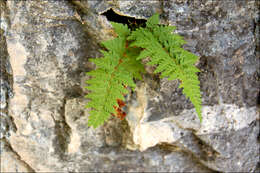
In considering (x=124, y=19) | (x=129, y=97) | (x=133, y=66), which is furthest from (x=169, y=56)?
(x=129, y=97)

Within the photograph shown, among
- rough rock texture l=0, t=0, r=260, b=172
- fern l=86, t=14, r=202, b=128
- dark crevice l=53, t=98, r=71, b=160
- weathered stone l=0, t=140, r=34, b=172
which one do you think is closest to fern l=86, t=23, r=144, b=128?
fern l=86, t=14, r=202, b=128

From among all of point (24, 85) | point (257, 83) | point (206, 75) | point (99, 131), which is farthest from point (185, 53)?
point (24, 85)

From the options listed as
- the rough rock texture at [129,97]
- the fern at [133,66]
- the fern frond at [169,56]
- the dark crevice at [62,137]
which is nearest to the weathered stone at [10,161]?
the rough rock texture at [129,97]

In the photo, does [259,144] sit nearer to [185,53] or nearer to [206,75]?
[206,75]

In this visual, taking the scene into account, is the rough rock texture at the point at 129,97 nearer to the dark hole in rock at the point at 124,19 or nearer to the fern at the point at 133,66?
the dark hole in rock at the point at 124,19

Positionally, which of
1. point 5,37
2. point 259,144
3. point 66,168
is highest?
point 5,37

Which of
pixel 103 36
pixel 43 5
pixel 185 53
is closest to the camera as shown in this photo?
pixel 185 53

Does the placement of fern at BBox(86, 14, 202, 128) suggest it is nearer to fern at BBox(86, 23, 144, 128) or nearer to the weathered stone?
fern at BBox(86, 23, 144, 128)

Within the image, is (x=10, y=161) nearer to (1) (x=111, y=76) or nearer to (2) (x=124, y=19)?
(1) (x=111, y=76)
